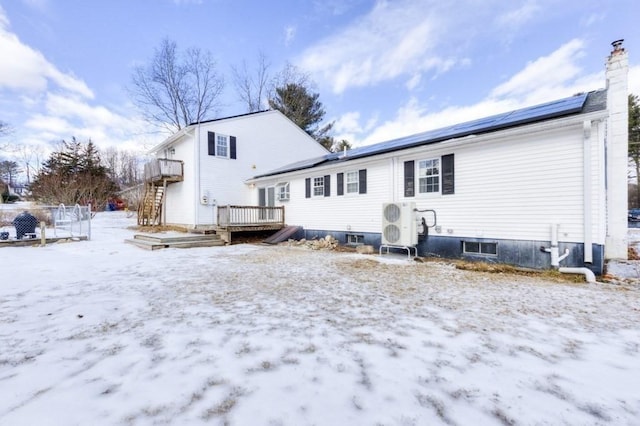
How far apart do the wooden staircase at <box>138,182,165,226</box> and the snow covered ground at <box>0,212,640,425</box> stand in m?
12.0

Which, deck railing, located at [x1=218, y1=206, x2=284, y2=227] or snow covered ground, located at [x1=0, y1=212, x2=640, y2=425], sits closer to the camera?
snow covered ground, located at [x1=0, y1=212, x2=640, y2=425]

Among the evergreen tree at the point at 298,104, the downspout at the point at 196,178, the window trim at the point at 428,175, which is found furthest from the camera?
the evergreen tree at the point at 298,104

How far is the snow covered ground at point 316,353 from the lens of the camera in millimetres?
1662

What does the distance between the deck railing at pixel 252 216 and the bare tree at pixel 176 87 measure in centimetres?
1384

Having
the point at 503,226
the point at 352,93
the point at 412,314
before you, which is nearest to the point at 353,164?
the point at 503,226

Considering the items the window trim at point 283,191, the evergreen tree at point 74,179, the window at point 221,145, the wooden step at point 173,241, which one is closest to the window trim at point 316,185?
the window trim at point 283,191

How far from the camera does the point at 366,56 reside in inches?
580

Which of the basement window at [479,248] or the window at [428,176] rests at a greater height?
the window at [428,176]

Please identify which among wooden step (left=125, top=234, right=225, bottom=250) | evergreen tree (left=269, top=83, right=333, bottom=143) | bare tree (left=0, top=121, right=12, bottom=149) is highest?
evergreen tree (left=269, top=83, right=333, bottom=143)

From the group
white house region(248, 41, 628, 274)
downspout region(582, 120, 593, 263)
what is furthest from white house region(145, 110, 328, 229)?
downspout region(582, 120, 593, 263)

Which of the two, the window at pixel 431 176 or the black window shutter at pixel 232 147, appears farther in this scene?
the black window shutter at pixel 232 147

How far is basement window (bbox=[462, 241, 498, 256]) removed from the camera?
675 centimetres

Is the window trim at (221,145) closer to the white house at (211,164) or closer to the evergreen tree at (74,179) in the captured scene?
the white house at (211,164)

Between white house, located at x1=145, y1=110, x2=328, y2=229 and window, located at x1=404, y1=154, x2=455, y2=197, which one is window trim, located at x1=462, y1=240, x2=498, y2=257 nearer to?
window, located at x1=404, y1=154, x2=455, y2=197
